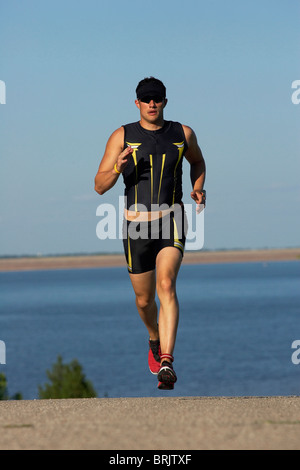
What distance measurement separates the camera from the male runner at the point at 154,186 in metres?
8.12

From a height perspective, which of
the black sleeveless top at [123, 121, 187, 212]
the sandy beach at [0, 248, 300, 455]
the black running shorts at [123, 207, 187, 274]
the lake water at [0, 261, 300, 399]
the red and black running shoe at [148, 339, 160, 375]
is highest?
the lake water at [0, 261, 300, 399]

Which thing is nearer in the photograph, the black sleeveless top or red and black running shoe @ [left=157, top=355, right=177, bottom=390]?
red and black running shoe @ [left=157, top=355, right=177, bottom=390]

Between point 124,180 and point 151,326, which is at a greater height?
point 124,180

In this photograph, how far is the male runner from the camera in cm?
812

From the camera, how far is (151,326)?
916 cm

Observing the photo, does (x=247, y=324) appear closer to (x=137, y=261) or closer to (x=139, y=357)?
(x=139, y=357)

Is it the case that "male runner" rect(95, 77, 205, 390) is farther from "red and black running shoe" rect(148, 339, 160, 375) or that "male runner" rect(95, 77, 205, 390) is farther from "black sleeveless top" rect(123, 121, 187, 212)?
"red and black running shoe" rect(148, 339, 160, 375)

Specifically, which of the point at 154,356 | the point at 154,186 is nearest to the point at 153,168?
the point at 154,186

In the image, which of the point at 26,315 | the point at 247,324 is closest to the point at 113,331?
the point at 247,324

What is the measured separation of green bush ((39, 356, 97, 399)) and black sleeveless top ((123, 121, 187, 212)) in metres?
33.8

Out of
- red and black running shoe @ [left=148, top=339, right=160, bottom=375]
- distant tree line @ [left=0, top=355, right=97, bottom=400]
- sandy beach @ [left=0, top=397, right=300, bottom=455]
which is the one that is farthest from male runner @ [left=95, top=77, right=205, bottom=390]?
distant tree line @ [left=0, top=355, right=97, bottom=400]

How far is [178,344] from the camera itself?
96.6m

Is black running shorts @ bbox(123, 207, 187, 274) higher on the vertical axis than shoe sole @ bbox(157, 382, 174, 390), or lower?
higher
